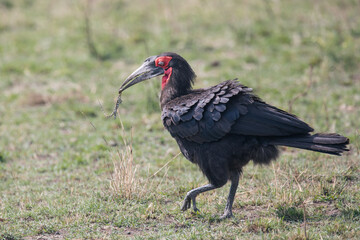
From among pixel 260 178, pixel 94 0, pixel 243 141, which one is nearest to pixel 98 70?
pixel 94 0

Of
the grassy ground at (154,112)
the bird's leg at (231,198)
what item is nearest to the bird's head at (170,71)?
the grassy ground at (154,112)

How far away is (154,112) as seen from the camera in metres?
8.61

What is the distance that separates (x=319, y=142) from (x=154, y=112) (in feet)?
13.6

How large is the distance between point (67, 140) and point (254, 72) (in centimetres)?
405

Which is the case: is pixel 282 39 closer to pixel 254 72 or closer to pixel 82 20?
pixel 254 72

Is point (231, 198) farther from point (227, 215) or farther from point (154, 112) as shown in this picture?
point (154, 112)

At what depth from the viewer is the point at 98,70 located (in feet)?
34.3

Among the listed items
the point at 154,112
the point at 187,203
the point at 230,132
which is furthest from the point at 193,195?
the point at 154,112

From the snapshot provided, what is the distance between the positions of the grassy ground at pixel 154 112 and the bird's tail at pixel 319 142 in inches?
22.3

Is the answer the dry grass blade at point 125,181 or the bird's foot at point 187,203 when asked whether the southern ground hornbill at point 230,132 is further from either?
the dry grass blade at point 125,181

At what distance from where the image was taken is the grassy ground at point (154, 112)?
517 cm

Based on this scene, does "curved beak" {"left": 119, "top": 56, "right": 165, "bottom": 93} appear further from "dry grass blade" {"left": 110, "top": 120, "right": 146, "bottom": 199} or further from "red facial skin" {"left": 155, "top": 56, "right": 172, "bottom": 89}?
"dry grass blade" {"left": 110, "top": 120, "right": 146, "bottom": 199}

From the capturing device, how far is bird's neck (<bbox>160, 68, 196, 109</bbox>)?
5.69 m

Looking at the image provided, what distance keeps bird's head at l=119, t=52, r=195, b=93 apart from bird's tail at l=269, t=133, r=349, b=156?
1.28m
